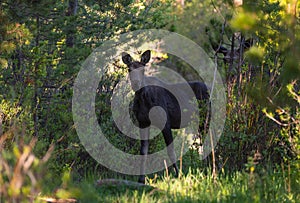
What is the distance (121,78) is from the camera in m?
12.2

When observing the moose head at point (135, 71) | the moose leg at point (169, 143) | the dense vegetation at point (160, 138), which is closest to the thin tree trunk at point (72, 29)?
the dense vegetation at point (160, 138)

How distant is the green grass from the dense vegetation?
2cm

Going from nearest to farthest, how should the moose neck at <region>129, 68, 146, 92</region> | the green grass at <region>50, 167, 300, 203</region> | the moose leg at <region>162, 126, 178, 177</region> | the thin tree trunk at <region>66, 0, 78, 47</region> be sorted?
1. the green grass at <region>50, 167, 300, 203</region>
2. the moose neck at <region>129, 68, 146, 92</region>
3. the moose leg at <region>162, 126, 178, 177</region>
4. the thin tree trunk at <region>66, 0, 78, 47</region>

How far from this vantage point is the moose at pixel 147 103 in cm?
990

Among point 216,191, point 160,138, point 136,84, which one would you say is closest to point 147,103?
point 136,84

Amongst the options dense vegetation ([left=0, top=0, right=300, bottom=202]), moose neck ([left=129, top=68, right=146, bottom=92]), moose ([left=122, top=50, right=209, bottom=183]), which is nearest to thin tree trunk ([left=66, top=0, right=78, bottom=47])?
dense vegetation ([left=0, top=0, right=300, bottom=202])

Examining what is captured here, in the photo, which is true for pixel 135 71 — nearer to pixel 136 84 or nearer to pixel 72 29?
pixel 136 84

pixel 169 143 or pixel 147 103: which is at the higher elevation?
pixel 147 103

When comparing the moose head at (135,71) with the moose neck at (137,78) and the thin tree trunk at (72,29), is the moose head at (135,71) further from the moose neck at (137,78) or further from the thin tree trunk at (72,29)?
the thin tree trunk at (72,29)

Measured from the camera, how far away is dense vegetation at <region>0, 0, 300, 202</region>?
18.6ft

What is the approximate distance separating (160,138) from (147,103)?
2.24 metres

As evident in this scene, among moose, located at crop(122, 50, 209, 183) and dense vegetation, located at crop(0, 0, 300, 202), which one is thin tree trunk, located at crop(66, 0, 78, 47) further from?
moose, located at crop(122, 50, 209, 183)

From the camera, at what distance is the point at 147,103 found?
10.1 m

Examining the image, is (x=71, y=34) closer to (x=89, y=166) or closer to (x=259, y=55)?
(x=89, y=166)
